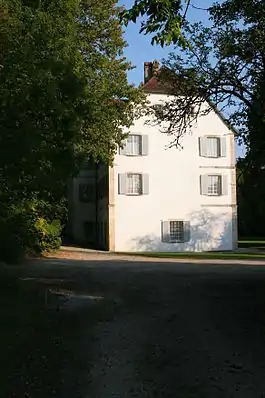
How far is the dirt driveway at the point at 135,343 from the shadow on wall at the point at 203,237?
1074 inches

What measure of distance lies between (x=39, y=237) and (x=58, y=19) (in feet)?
46.6

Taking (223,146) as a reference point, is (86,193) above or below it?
below

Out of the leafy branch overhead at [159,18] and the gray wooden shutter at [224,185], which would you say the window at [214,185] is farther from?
the leafy branch overhead at [159,18]

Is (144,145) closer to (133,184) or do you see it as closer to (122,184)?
(133,184)

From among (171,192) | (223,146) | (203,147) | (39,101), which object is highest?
(223,146)

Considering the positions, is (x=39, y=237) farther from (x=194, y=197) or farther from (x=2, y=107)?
(x=2, y=107)

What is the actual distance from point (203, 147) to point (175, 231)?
6.51 metres

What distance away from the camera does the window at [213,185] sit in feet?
143

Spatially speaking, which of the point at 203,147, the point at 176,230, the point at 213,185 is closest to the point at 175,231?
the point at 176,230

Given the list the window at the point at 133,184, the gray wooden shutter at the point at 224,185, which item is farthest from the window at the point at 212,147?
the window at the point at 133,184

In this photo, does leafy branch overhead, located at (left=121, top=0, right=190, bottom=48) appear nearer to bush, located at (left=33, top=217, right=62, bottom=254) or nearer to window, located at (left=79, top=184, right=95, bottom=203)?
bush, located at (left=33, top=217, right=62, bottom=254)

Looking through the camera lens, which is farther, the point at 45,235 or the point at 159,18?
the point at 45,235

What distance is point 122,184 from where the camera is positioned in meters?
42.5

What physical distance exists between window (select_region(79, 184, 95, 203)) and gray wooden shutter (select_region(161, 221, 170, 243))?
10.3 m
